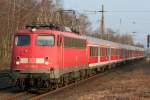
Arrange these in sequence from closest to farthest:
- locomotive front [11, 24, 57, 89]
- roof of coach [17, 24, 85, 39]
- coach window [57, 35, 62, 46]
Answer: locomotive front [11, 24, 57, 89] → roof of coach [17, 24, 85, 39] → coach window [57, 35, 62, 46]

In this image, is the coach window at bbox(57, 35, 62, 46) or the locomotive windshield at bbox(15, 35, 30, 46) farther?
the coach window at bbox(57, 35, 62, 46)

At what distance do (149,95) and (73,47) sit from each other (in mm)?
7496

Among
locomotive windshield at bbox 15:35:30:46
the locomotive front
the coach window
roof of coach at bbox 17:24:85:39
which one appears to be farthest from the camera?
the coach window

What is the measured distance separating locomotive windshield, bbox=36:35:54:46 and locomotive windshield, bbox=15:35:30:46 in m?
0.49

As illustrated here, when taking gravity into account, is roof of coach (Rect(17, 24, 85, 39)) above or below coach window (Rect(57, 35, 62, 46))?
above

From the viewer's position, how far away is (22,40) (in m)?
21.4

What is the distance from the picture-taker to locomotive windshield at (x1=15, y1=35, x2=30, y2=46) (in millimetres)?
21297

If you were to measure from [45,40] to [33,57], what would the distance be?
115 cm

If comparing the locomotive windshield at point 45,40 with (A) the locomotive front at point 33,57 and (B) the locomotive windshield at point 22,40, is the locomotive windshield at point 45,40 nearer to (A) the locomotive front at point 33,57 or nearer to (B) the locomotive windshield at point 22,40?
(A) the locomotive front at point 33,57

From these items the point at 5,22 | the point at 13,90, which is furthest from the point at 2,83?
the point at 5,22

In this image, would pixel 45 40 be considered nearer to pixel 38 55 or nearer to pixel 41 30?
pixel 41 30

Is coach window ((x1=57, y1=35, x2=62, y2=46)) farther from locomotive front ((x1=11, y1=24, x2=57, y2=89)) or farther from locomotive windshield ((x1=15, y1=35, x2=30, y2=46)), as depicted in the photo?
locomotive windshield ((x1=15, y1=35, x2=30, y2=46))

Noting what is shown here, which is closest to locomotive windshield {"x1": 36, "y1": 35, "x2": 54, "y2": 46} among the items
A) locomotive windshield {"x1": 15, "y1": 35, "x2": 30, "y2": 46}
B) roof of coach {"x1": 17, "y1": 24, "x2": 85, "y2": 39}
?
roof of coach {"x1": 17, "y1": 24, "x2": 85, "y2": 39}

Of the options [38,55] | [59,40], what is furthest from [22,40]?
[59,40]
